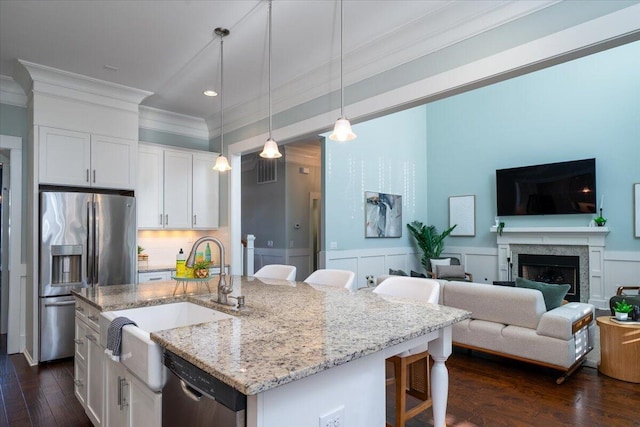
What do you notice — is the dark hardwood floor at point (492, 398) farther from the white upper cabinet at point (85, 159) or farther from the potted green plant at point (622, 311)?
the white upper cabinet at point (85, 159)

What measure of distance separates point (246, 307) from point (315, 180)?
6.50 metres

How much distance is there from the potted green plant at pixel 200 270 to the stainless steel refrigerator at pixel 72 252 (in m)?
1.94

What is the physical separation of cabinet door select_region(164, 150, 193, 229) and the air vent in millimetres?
2880

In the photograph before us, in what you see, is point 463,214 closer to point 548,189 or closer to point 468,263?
point 468,263

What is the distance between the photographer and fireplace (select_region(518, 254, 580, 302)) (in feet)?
21.6

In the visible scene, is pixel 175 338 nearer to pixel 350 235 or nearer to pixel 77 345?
pixel 77 345

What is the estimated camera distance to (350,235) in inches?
264

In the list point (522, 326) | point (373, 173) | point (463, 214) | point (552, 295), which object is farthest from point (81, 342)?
point (463, 214)

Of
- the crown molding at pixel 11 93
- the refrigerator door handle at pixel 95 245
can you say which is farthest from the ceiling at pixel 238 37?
the refrigerator door handle at pixel 95 245

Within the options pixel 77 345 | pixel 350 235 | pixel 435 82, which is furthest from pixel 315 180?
pixel 77 345

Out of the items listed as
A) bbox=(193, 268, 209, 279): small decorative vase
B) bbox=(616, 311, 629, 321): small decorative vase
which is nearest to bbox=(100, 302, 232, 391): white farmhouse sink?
bbox=(193, 268, 209, 279): small decorative vase

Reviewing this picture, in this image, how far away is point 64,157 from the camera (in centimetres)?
401

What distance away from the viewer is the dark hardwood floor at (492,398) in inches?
103

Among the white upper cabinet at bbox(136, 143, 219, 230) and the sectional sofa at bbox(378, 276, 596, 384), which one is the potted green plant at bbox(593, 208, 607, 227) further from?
the white upper cabinet at bbox(136, 143, 219, 230)
